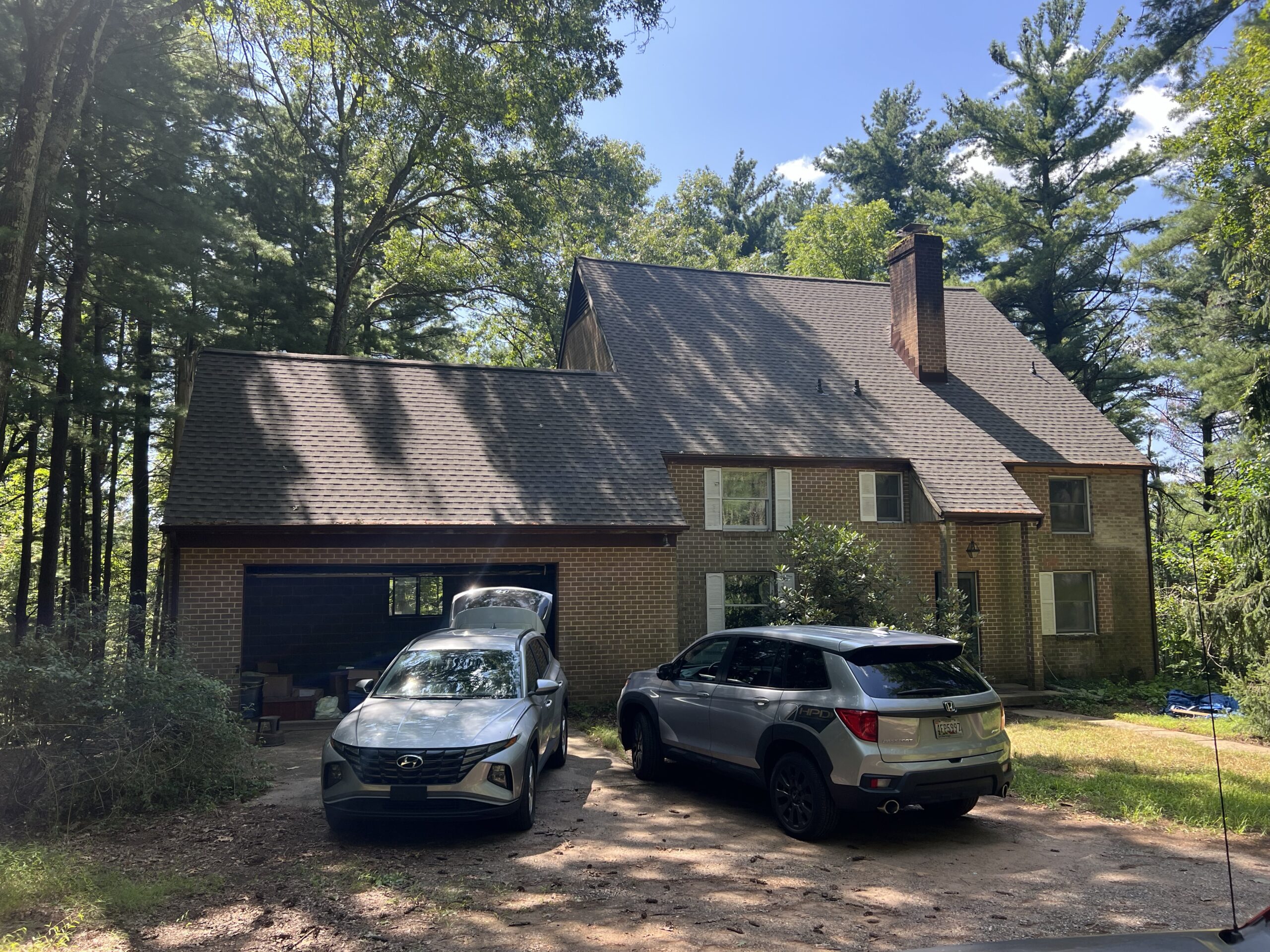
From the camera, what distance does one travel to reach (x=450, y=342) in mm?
34281

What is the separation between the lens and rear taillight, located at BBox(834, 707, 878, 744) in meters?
7.00

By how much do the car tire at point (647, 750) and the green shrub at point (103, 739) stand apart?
398 centimetres

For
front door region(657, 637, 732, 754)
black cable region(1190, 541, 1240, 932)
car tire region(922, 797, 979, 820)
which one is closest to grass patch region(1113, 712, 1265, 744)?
black cable region(1190, 541, 1240, 932)

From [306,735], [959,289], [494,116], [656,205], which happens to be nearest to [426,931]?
[306,735]

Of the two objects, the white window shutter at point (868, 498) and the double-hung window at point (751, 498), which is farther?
the white window shutter at point (868, 498)

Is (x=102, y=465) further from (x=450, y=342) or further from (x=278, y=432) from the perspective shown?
(x=278, y=432)

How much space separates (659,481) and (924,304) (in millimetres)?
9345

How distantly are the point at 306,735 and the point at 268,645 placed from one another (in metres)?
7.42

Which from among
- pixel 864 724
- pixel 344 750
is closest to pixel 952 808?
pixel 864 724

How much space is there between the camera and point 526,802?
7.68 m

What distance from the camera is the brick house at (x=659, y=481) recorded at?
1465 cm

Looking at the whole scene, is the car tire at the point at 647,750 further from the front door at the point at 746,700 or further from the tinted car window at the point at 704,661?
the front door at the point at 746,700

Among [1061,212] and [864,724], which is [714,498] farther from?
[1061,212]

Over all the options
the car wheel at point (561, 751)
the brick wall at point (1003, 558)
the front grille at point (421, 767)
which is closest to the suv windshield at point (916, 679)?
the front grille at point (421, 767)
